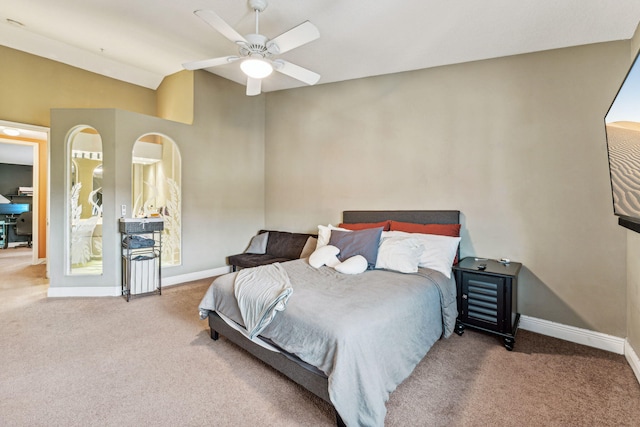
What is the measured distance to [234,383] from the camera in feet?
6.71

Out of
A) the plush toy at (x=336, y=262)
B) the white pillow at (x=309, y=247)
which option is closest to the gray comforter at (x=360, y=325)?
the plush toy at (x=336, y=262)

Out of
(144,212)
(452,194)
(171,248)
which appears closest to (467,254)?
(452,194)

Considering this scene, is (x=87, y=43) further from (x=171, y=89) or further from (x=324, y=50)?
(x=324, y=50)

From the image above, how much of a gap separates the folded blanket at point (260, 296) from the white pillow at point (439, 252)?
1.39 metres

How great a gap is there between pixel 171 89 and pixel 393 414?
5.58 metres

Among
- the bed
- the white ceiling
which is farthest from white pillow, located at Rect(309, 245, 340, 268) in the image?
the white ceiling

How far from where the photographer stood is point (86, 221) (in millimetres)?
4078

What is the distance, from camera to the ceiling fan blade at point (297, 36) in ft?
A: 7.34

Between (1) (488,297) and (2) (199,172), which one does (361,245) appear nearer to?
(1) (488,297)

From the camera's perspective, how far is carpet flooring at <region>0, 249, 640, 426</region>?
1.73m

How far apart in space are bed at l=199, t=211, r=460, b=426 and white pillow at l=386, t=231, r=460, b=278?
0.08m

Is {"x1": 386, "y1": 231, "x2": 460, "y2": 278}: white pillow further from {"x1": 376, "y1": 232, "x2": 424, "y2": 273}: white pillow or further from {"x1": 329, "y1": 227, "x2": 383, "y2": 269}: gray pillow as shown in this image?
{"x1": 329, "y1": 227, "x2": 383, "y2": 269}: gray pillow

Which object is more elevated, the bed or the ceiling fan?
the ceiling fan

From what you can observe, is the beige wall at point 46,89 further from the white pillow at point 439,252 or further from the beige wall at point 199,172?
the white pillow at point 439,252
